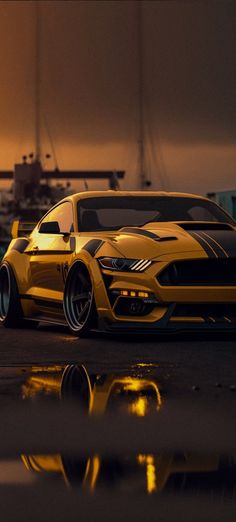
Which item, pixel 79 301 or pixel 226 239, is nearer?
pixel 226 239

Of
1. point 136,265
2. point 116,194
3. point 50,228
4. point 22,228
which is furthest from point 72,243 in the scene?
point 22,228

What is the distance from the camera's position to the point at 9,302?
13.8m

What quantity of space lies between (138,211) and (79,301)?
4.27 feet

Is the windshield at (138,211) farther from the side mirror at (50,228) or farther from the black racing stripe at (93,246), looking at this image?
the black racing stripe at (93,246)

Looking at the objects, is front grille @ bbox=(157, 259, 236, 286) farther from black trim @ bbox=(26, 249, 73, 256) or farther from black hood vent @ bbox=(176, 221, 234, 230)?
black trim @ bbox=(26, 249, 73, 256)

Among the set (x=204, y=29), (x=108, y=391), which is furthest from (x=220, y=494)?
(x=204, y=29)

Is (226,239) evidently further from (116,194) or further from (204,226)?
(116,194)

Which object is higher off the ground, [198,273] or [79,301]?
[198,273]

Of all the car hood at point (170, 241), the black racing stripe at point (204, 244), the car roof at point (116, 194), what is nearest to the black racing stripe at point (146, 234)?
the car hood at point (170, 241)

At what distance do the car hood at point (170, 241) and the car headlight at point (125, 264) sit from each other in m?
0.04

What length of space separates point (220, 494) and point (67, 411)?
2194 mm

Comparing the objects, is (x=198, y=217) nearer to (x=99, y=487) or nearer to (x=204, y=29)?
(x=99, y=487)

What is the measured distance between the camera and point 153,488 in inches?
191

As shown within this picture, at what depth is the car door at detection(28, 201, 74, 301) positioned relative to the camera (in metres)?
12.5
